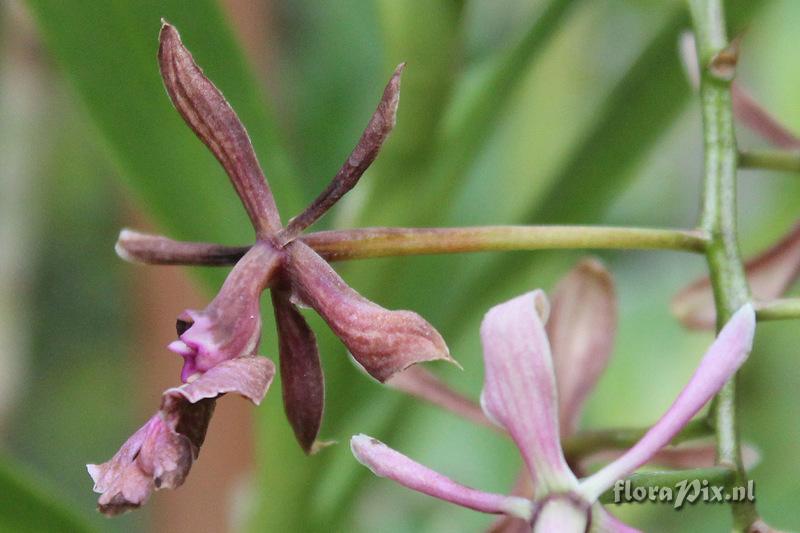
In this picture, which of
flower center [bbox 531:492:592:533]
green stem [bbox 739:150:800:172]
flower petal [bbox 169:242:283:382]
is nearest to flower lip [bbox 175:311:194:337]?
flower petal [bbox 169:242:283:382]

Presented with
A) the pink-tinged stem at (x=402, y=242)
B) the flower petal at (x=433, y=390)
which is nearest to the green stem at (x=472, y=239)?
the pink-tinged stem at (x=402, y=242)

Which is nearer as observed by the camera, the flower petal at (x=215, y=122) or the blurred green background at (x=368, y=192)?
the flower petal at (x=215, y=122)

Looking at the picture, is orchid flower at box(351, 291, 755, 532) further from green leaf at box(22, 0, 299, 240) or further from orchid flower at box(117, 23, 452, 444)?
green leaf at box(22, 0, 299, 240)

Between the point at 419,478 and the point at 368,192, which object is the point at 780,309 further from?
the point at 368,192

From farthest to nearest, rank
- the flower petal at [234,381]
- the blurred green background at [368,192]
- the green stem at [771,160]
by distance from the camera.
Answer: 1. the blurred green background at [368,192]
2. the green stem at [771,160]
3. the flower petal at [234,381]

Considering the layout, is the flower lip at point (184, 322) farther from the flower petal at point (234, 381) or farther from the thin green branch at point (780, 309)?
the thin green branch at point (780, 309)

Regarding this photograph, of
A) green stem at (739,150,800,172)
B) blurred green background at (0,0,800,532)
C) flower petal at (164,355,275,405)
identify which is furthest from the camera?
blurred green background at (0,0,800,532)
